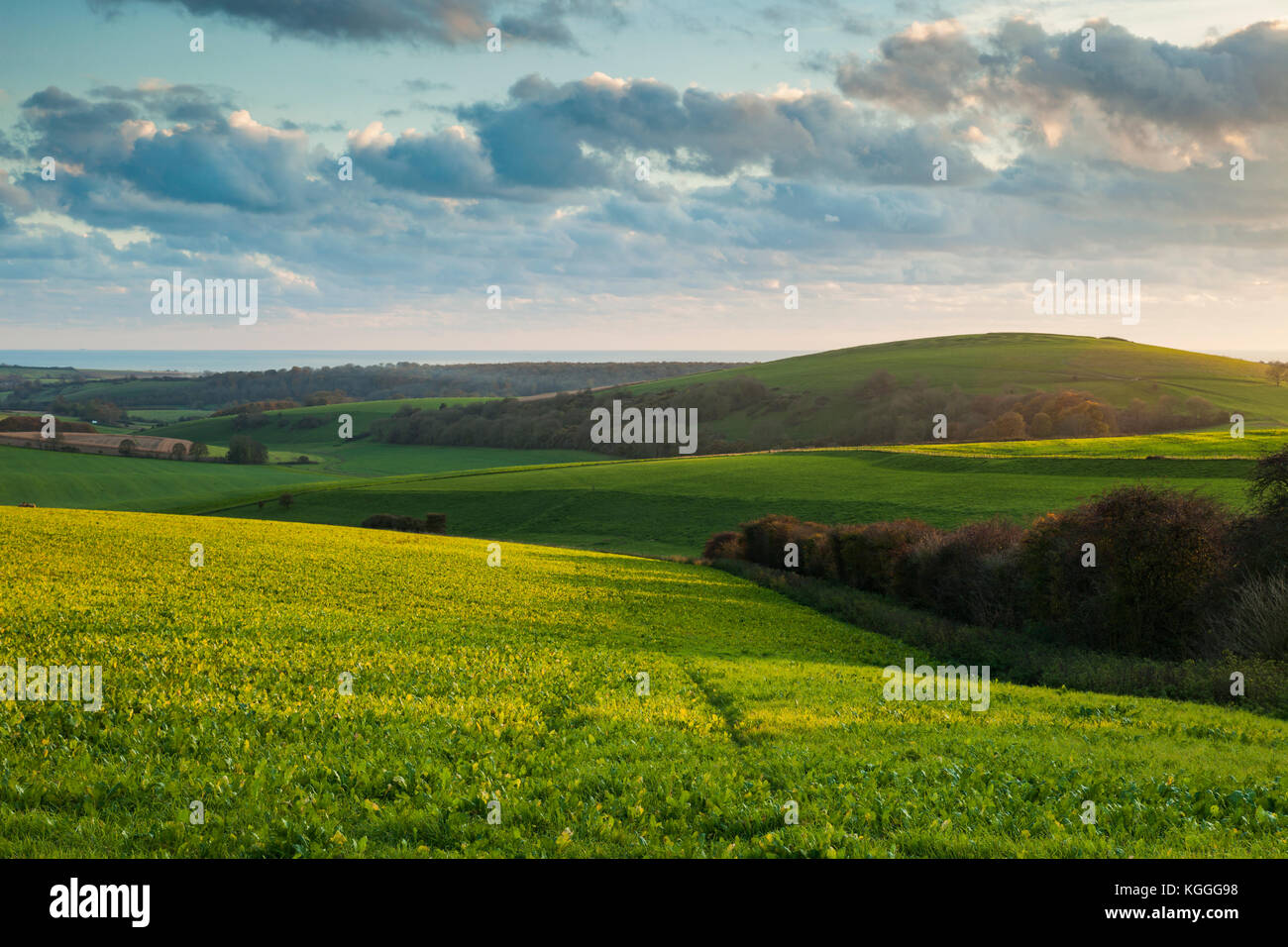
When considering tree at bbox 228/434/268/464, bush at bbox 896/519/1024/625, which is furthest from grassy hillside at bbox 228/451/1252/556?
tree at bbox 228/434/268/464

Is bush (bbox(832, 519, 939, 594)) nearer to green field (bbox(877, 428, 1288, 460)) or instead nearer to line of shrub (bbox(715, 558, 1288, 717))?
line of shrub (bbox(715, 558, 1288, 717))

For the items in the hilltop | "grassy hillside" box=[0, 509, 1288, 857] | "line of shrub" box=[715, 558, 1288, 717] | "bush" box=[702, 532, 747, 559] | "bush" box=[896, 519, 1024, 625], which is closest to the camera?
"grassy hillside" box=[0, 509, 1288, 857]

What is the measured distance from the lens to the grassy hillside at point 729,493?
68.4 m

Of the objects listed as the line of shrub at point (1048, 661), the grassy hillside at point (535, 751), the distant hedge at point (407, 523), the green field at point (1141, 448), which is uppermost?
the green field at point (1141, 448)

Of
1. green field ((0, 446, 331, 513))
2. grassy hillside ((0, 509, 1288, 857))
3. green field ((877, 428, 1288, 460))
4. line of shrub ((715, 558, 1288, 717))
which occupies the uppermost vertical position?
green field ((877, 428, 1288, 460))

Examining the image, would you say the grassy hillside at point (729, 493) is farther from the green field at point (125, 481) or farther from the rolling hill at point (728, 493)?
the green field at point (125, 481)

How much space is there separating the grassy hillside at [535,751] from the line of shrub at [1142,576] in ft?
39.8

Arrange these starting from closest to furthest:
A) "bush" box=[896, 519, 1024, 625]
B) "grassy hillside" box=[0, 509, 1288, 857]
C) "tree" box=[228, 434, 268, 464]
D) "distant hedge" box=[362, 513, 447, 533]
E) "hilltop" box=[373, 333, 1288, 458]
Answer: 1. "grassy hillside" box=[0, 509, 1288, 857]
2. "bush" box=[896, 519, 1024, 625]
3. "distant hedge" box=[362, 513, 447, 533]
4. "hilltop" box=[373, 333, 1288, 458]
5. "tree" box=[228, 434, 268, 464]

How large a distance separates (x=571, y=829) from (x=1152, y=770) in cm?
1002

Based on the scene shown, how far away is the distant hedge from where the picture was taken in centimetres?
7756

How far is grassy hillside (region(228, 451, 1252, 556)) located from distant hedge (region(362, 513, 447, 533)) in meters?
3.56

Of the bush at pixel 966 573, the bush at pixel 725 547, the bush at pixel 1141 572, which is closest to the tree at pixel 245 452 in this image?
the bush at pixel 725 547
